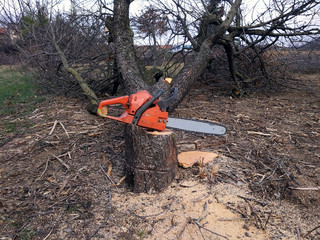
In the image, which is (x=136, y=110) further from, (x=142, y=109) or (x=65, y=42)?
(x=65, y=42)

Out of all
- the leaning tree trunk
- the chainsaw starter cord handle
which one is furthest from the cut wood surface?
the chainsaw starter cord handle

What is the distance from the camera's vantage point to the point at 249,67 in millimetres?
6207

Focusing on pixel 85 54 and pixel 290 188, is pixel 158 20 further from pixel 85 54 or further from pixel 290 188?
pixel 290 188

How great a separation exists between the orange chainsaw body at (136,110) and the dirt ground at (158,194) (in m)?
0.60

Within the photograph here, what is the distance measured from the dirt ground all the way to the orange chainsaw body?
595 millimetres

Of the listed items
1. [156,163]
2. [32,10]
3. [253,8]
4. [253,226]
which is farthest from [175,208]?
[32,10]

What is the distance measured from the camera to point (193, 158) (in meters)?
2.69

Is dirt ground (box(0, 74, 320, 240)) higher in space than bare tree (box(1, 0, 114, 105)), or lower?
lower

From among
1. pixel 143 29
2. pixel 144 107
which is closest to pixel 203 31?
pixel 143 29

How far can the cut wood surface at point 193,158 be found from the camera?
259 cm

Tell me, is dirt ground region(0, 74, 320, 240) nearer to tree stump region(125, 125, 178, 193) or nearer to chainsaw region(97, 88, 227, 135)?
tree stump region(125, 125, 178, 193)

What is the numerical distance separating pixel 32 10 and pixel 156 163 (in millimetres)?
4237

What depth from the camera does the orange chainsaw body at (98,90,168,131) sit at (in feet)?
7.36

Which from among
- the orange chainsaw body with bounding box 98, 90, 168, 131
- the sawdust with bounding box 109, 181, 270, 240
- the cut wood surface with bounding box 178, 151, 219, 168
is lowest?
the sawdust with bounding box 109, 181, 270, 240
